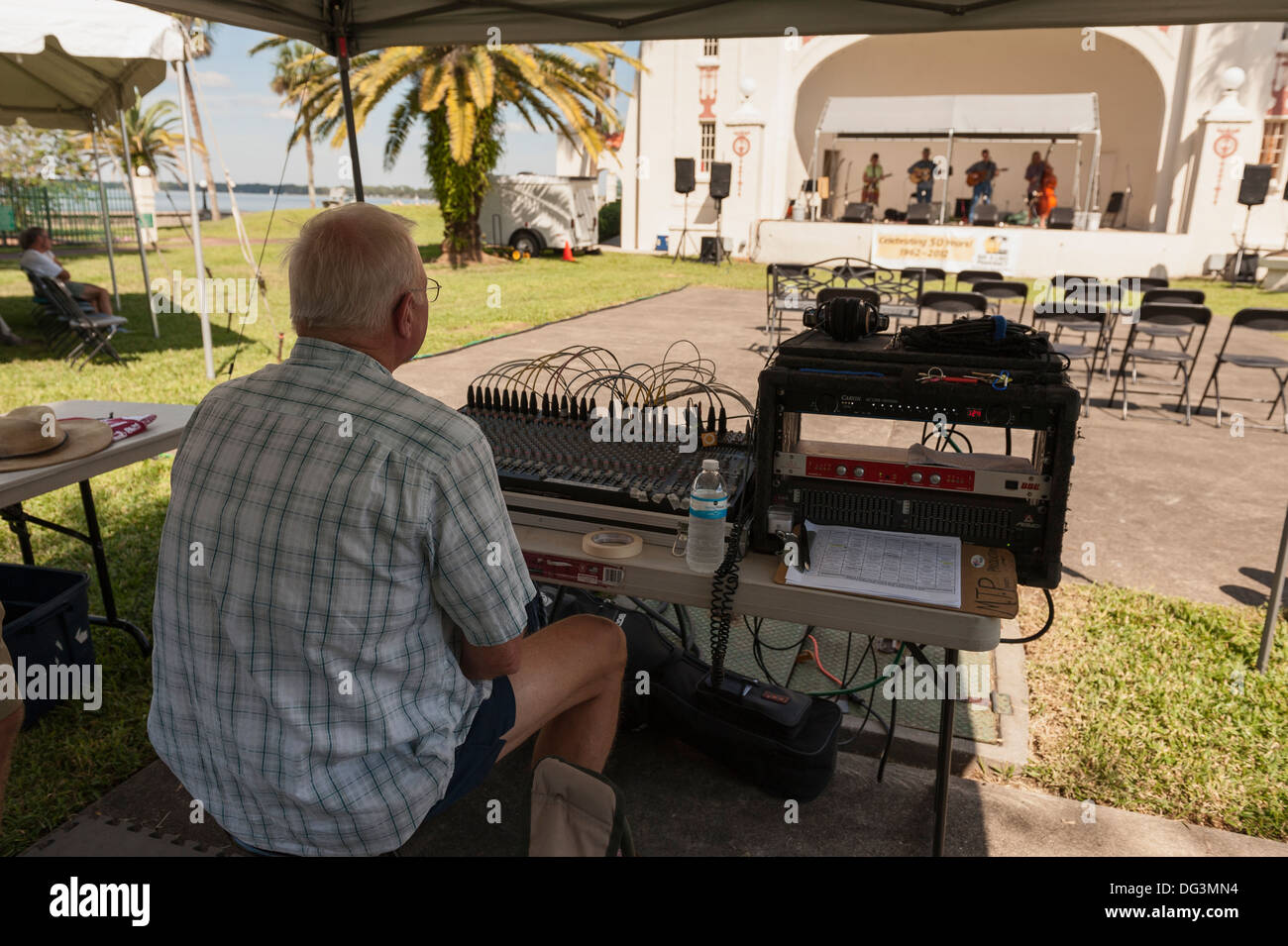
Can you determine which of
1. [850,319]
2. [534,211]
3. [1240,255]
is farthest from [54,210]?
[1240,255]

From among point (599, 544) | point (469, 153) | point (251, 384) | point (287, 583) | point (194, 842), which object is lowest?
point (194, 842)

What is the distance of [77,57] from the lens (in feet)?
23.2

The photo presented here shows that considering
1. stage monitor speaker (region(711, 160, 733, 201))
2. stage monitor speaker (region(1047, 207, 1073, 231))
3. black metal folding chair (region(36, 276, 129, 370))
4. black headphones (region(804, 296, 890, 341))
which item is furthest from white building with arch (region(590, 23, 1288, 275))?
black headphones (region(804, 296, 890, 341))

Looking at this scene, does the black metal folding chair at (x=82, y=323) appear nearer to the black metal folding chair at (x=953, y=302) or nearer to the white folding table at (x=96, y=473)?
the white folding table at (x=96, y=473)

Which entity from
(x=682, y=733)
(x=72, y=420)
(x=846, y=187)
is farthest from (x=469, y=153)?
(x=682, y=733)

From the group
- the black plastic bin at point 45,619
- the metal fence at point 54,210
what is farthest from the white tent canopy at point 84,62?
the metal fence at point 54,210

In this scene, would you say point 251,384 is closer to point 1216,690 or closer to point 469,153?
point 1216,690

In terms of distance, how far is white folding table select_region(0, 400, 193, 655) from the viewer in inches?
104

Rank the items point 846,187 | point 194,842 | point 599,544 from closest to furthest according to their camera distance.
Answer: point 599,544 → point 194,842 → point 846,187

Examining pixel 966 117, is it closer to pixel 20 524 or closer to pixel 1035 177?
pixel 1035 177

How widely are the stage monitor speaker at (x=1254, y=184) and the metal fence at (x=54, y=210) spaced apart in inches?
1113

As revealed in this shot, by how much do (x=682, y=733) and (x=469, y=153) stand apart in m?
17.2

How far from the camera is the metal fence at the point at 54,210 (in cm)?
2333
